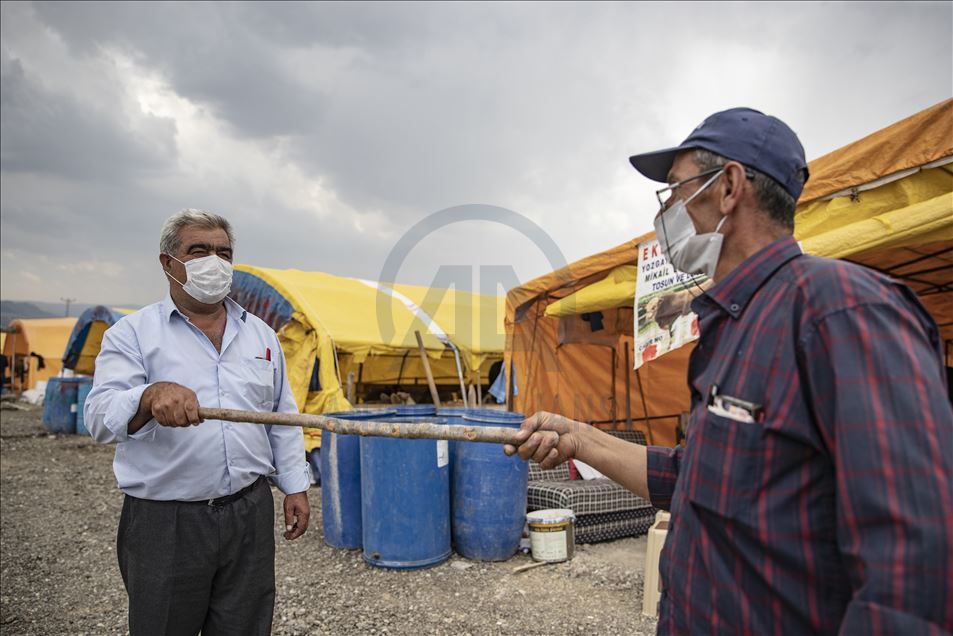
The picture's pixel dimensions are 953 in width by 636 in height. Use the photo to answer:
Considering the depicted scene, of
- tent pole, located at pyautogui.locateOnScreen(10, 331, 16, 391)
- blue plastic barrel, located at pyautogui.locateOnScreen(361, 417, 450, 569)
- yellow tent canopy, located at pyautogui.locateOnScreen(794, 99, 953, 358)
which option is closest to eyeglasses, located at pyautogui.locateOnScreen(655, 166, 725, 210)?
yellow tent canopy, located at pyautogui.locateOnScreen(794, 99, 953, 358)

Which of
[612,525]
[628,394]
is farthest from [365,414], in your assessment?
[628,394]

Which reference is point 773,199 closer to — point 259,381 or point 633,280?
point 259,381

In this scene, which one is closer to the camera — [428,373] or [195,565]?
[195,565]

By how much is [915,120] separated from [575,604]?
3.88m

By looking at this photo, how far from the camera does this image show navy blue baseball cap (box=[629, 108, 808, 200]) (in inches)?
51.4

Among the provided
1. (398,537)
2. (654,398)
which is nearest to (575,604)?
(398,537)

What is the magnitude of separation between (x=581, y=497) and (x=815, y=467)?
16.0 feet

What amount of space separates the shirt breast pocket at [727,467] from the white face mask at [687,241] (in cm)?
45

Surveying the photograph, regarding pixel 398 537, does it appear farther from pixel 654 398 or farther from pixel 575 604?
pixel 654 398

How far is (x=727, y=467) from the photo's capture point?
1141 millimetres

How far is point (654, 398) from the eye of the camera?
27.5 ft

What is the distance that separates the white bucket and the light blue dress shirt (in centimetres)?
316

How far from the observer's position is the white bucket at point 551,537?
5.07 meters

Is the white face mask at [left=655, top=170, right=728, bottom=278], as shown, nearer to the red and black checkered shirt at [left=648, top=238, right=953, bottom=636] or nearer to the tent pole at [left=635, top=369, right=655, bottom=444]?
the red and black checkered shirt at [left=648, top=238, right=953, bottom=636]
